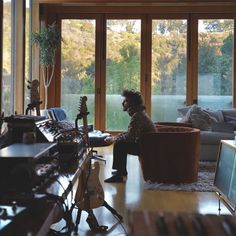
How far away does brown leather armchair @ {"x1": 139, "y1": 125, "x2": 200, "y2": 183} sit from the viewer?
4711mm

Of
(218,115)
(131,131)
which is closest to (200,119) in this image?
(218,115)

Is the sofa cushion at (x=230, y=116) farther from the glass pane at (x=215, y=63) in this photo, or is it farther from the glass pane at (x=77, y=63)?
the glass pane at (x=77, y=63)

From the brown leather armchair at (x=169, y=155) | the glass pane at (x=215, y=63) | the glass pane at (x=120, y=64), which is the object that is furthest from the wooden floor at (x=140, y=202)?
the glass pane at (x=215, y=63)

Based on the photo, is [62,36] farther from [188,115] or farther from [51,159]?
[51,159]

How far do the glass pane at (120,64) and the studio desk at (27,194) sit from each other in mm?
6898

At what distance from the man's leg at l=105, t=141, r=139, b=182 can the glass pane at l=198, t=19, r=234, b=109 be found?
407cm

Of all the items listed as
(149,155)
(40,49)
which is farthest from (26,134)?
(40,49)

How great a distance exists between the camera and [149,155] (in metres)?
4.77

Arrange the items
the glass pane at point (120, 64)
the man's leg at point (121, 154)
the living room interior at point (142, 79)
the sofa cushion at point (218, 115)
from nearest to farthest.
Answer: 1. the living room interior at point (142, 79)
2. the man's leg at point (121, 154)
3. the sofa cushion at point (218, 115)
4. the glass pane at point (120, 64)

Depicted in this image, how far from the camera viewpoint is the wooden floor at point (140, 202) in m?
3.34

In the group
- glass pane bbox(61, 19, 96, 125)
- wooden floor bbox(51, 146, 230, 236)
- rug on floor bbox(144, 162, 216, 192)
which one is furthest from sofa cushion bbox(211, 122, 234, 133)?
glass pane bbox(61, 19, 96, 125)

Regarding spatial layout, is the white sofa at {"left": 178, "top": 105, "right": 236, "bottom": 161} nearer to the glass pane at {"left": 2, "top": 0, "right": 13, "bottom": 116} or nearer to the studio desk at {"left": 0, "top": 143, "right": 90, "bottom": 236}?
the glass pane at {"left": 2, "top": 0, "right": 13, "bottom": 116}

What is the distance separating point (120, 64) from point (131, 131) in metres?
4.01

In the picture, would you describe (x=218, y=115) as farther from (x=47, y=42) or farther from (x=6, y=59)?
(x=6, y=59)
